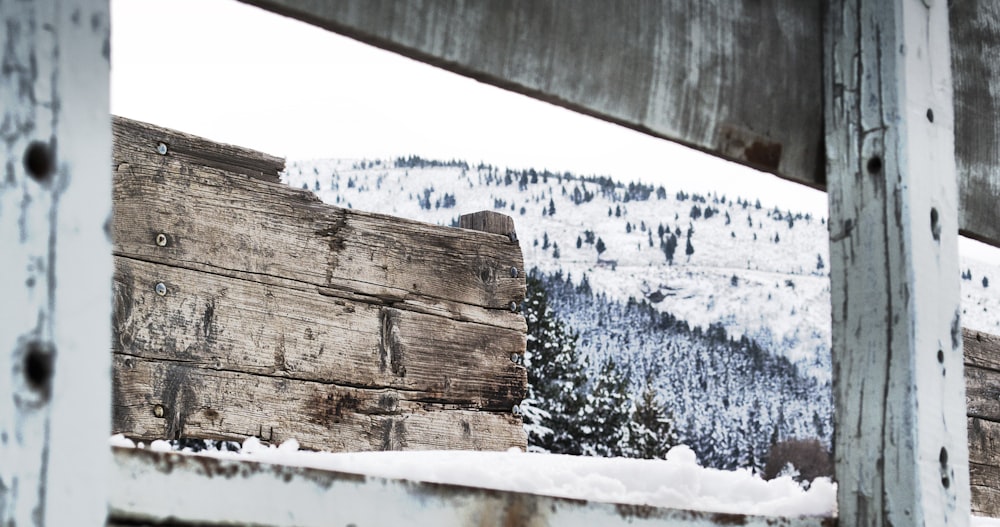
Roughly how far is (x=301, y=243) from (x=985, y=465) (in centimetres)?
301

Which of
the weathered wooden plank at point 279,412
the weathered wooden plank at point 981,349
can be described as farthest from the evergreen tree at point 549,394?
the weathered wooden plank at point 279,412

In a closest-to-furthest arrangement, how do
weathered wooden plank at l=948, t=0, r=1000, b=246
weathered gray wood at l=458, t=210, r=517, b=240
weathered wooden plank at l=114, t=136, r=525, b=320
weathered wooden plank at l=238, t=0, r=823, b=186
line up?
weathered wooden plank at l=238, t=0, r=823, b=186 → weathered wooden plank at l=948, t=0, r=1000, b=246 → weathered wooden plank at l=114, t=136, r=525, b=320 → weathered gray wood at l=458, t=210, r=517, b=240

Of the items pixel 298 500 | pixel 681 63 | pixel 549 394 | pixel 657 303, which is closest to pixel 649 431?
pixel 549 394

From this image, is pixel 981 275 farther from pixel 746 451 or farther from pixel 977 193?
pixel 977 193

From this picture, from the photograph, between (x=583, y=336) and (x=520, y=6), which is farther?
(x=583, y=336)

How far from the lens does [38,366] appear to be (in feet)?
2.70

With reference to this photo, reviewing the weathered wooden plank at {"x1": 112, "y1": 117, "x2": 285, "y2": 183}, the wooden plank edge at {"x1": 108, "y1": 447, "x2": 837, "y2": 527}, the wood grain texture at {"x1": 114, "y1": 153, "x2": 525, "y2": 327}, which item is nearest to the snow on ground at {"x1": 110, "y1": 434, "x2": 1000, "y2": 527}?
the wooden plank edge at {"x1": 108, "y1": 447, "x2": 837, "y2": 527}

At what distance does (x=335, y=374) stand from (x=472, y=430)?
1.35 ft

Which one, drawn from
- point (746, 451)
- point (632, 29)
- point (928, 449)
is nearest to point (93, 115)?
point (632, 29)

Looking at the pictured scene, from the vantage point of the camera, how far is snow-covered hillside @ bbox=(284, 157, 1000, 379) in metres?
98.8

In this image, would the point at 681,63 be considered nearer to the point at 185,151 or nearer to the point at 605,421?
the point at 185,151

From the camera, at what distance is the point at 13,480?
79 centimetres

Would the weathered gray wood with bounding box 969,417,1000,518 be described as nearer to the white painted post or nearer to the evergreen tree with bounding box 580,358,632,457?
the white painted post

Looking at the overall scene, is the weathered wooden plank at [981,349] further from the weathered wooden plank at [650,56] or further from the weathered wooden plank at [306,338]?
the weathered wooden plank at [650,56]
